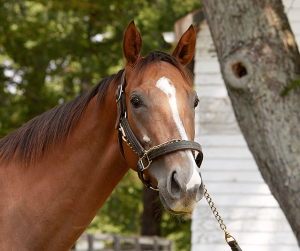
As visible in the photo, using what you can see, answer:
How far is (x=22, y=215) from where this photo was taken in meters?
2.53

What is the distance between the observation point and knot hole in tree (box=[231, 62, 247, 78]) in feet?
10.7

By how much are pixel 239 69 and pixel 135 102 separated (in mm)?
1272

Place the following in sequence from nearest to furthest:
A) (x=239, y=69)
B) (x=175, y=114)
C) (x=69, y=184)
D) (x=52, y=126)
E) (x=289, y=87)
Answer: (x=175, y=114) → (x=69, y=184) → (x=52, y=126) → (x=289, y=87) → (x=239, y=69)

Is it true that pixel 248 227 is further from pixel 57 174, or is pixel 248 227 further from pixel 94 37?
pixel 94 37

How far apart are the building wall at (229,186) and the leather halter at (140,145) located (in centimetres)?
408

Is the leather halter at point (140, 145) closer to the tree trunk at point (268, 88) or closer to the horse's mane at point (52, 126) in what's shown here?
the horse's mane at point (52, 126)

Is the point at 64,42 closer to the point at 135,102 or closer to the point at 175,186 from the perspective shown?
the point at 135,102

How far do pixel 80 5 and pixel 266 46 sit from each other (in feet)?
34.9

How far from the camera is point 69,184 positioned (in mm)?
2604

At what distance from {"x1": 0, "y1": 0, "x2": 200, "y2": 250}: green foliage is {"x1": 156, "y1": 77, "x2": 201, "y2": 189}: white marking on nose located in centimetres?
1003

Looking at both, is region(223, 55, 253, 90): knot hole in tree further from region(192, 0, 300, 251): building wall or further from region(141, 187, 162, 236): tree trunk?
region(141, 187, 162, 236): tree trunk

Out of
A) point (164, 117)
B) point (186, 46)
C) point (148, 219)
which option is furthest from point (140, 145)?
point (148, 219)

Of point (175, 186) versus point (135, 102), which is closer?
point (175, 186)

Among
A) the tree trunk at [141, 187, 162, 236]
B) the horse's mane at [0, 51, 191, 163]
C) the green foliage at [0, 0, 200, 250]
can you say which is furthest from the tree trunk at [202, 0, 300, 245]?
Answer: the tree trunk at [141, 187, 162, 236]
